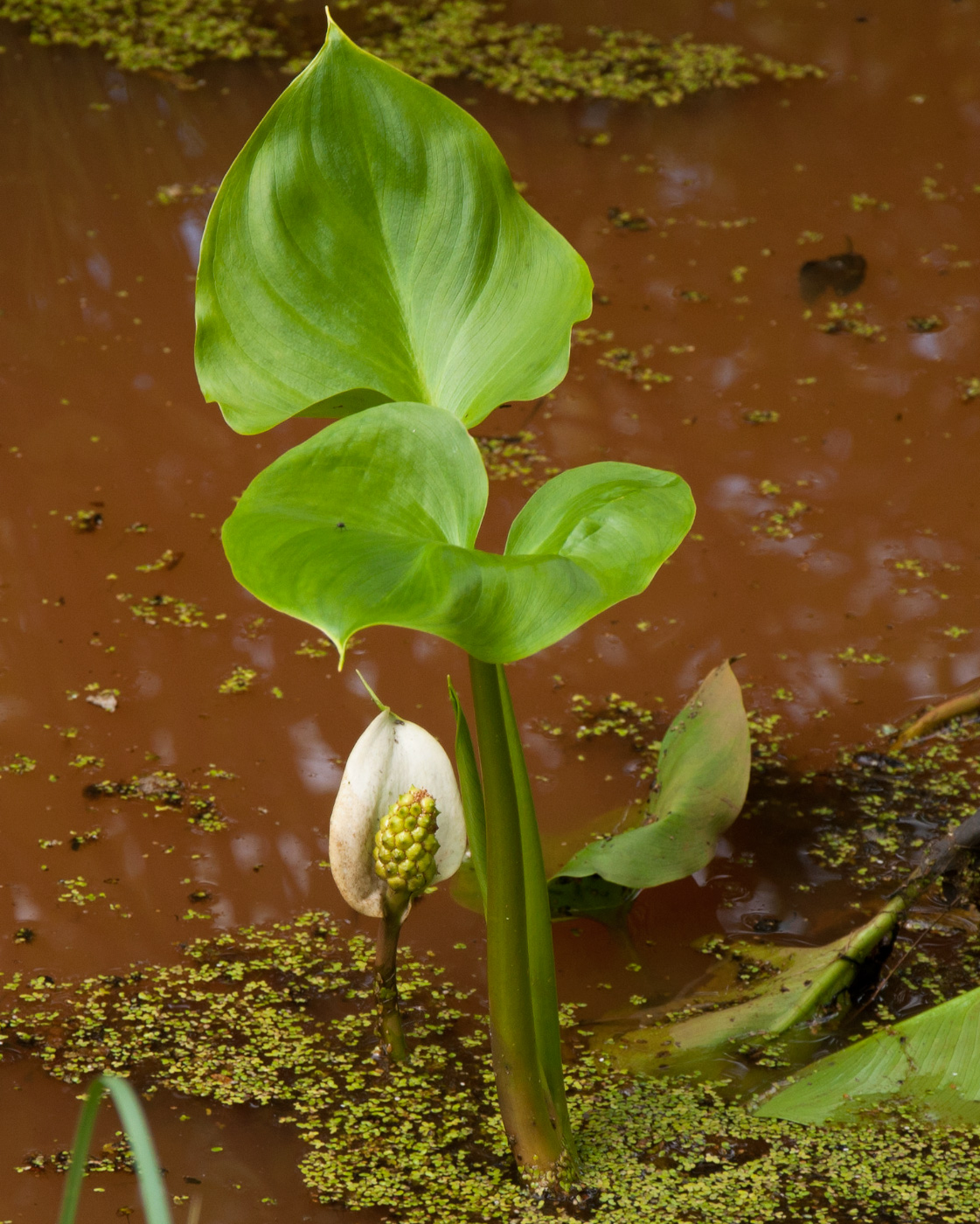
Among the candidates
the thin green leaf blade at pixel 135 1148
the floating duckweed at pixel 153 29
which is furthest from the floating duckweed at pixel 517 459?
the floating duckweed at pixel 153 29

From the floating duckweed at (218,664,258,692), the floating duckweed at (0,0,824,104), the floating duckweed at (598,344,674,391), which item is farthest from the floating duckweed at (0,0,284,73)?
the floating duckweed at (218,664,258,692)

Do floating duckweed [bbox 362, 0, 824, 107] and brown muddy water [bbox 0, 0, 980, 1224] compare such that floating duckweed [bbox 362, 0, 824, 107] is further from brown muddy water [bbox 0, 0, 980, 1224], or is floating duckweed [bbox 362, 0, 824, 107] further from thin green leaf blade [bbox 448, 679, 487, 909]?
thin green leaf blade [bbox 448, 679, 487, 909]

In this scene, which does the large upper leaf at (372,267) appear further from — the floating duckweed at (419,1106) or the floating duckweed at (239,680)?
the floating duckweed at (239,680)

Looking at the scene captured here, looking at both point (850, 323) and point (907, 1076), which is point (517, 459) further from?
point (907, 1076)

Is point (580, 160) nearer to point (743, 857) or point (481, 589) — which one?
point (743, 857)

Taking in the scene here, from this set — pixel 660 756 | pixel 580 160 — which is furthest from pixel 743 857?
pixel 580 160
